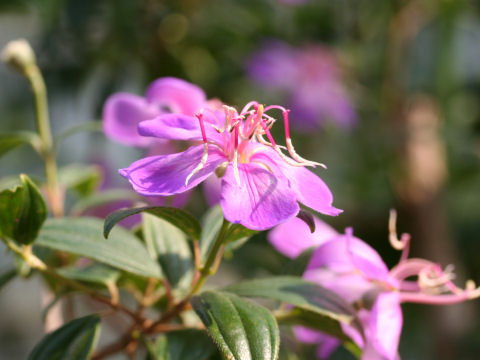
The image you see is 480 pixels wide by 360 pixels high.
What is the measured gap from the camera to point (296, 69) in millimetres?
1629

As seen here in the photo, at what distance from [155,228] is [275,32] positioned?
3.36ft

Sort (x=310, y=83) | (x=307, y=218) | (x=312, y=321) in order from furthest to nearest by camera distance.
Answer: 1. (x=310, y=83)
2. (x=312, y=321)
3. (x=307, y=218)

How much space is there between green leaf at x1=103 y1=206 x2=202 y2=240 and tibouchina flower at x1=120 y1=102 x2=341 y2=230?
0.01 m

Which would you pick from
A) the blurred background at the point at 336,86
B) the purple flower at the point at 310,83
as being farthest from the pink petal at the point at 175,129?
the purple flower at the point at 310,83

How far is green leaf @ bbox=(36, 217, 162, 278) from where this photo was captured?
1.67 ft

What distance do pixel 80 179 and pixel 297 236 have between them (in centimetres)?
28

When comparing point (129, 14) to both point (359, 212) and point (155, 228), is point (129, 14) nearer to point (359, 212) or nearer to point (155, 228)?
point (155, 228)

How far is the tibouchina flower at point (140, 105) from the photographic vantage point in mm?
625

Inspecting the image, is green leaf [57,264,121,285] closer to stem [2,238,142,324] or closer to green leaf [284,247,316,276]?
stem [2,238,142,324]

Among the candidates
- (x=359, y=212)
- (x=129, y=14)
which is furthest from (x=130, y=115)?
(x=359, y=212)

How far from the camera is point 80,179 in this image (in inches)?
29.9

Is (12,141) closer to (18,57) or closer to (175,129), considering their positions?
(18,57)

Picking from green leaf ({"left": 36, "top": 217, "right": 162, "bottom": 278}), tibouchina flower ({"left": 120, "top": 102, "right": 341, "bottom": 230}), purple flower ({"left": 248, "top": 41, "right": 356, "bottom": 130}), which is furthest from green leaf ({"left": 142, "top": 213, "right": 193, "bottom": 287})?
purple flower ({"left": 248, "top": 41, "right": 356, "bottom": 130})

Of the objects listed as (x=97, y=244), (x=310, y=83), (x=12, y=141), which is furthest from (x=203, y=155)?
(x=310, y=83)
